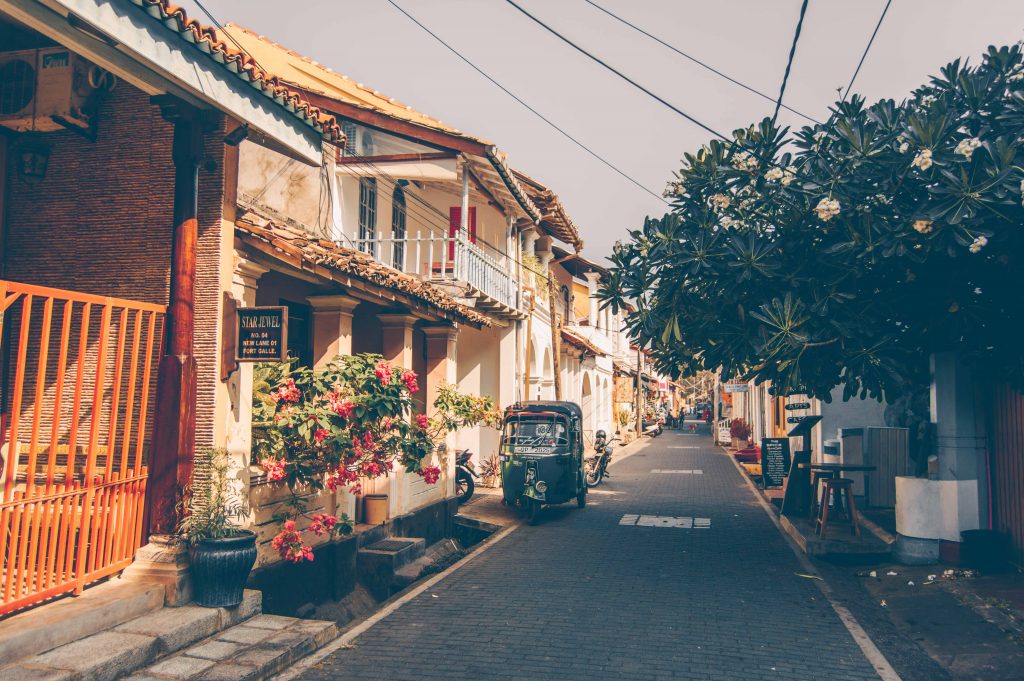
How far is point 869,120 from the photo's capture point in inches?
327

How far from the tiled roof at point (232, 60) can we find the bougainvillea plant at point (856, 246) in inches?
153

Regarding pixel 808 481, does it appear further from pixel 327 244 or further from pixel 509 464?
pixel 327 244

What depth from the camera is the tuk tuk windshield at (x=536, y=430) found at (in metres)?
14.5

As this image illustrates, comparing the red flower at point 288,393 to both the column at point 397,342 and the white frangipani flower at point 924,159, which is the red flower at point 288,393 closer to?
the column at point 397,342

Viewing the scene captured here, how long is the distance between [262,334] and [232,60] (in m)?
2.37

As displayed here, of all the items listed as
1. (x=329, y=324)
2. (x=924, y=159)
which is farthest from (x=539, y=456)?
(x=924, y=159)

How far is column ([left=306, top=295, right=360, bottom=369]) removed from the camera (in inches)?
383

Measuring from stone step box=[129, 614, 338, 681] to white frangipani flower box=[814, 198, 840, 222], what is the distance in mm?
6220

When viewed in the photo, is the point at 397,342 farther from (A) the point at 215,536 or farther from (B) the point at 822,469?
(B) the point at 822,469

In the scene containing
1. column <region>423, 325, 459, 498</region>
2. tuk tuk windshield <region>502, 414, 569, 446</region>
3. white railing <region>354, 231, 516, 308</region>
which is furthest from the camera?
tuk tuk windshield <region>502, 414, 569, 446</region>

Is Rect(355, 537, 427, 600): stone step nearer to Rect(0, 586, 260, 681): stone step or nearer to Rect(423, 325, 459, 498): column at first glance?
Rect(0, 586, 260, 681): stone step

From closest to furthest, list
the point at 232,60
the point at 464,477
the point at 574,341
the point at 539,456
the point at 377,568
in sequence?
the point at 232,60, the point at 377,568, the point at 539,456, the point at 464,477, the point at 574,341

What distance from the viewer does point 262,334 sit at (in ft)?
22.8

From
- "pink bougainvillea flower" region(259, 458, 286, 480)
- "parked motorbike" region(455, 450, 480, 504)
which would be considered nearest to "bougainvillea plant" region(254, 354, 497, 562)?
"pink bougainvillea flower" region(259, 458, 286, 480)
